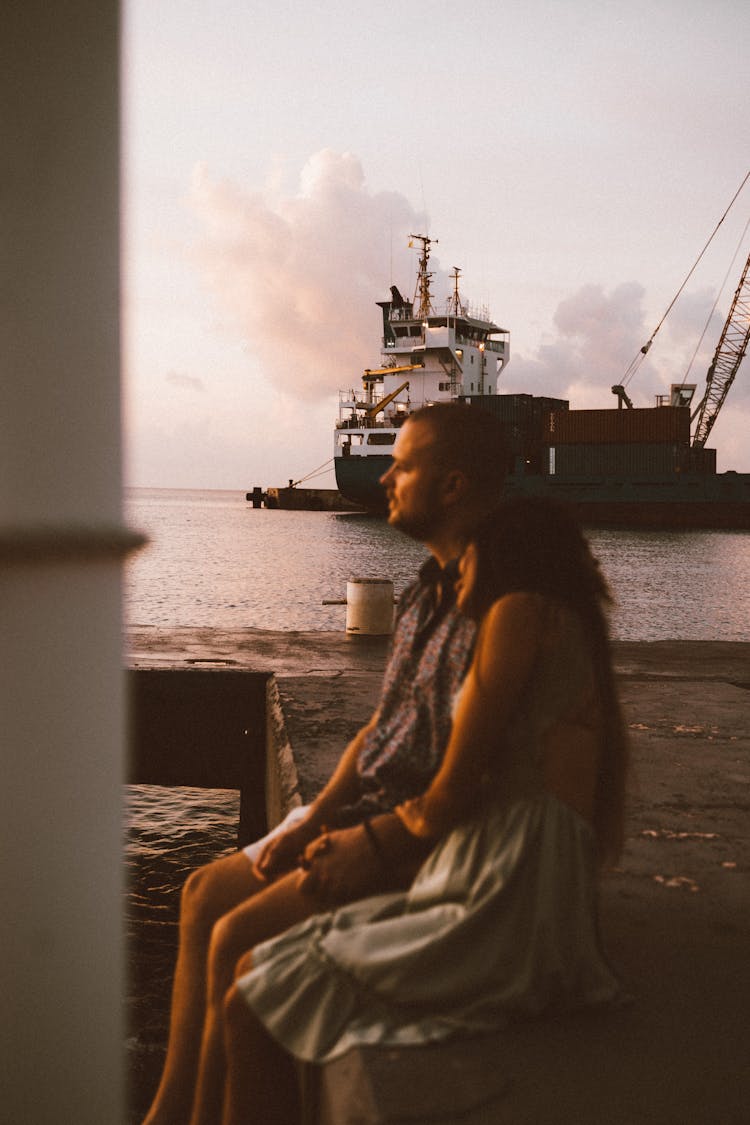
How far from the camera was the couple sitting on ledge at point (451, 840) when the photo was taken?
1701mm

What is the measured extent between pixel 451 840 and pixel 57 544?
3.24 feet

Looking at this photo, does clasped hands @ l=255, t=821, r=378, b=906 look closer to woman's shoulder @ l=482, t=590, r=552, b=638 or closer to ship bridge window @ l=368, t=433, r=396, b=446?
woman's shoulder @ l=482, t=590, r=552, b=638

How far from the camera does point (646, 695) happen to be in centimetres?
598

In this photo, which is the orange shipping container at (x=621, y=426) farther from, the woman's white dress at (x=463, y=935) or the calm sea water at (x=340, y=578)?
the woman's white dress at (x=463, y=935)

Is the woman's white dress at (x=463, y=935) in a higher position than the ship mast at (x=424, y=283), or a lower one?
lower

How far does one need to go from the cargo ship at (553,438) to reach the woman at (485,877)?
47541mm

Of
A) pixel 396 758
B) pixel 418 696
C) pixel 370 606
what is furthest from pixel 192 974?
pixel 370 606

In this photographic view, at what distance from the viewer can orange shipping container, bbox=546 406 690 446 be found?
169ft

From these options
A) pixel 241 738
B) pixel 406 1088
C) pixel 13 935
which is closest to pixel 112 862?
pixel 13 935

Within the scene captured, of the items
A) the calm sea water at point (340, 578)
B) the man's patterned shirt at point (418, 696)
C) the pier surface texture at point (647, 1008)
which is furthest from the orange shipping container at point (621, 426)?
the man's patterned shirt at point (418, 696)

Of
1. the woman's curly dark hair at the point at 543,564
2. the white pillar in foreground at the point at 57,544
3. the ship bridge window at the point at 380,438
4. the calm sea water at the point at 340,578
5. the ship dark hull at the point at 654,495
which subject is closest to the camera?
the white pillar in foreground at the point at 57,544

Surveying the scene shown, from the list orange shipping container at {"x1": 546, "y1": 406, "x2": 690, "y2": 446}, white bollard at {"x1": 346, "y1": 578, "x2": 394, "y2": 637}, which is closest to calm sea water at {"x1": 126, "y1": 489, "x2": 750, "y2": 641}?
white bollard at {"x1": 346, "y1": 578, "x2": 394, "y2": 637}

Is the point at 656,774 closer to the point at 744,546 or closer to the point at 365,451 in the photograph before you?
the point at 744,546

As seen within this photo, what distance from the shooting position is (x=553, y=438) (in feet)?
173
